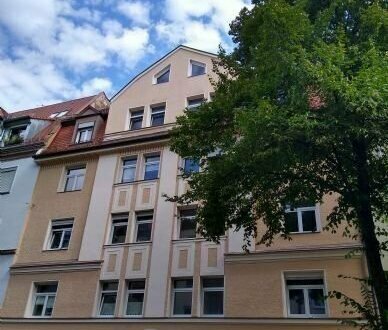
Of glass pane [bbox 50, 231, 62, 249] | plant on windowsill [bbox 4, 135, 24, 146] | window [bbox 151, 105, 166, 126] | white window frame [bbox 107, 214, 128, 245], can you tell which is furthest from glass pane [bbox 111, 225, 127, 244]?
plant on windowsill [bbox 4, 135, 24, 146]

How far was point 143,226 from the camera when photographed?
1662 centimetres

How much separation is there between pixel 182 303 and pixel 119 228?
171 inches

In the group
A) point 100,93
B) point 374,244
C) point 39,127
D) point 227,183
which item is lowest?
point 374,244

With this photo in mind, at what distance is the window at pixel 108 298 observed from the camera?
1512cm

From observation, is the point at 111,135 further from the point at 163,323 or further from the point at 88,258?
the point at 163,323

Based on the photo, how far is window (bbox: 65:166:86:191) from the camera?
62.0 ft

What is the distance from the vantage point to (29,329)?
→ 51.1ft

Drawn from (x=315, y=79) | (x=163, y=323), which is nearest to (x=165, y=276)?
(x=163, y=323)

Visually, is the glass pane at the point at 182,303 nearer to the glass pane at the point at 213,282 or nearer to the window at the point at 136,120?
the glass pane at the point at 213,282

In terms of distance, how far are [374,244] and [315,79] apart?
376 centimetres

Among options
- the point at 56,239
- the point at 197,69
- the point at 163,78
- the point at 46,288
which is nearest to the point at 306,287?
the point at 46,288

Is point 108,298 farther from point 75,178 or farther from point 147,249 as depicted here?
point 75,178

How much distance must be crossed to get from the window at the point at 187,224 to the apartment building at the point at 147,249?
4cm

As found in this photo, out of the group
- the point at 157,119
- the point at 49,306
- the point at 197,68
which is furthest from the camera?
the point at 197,68
